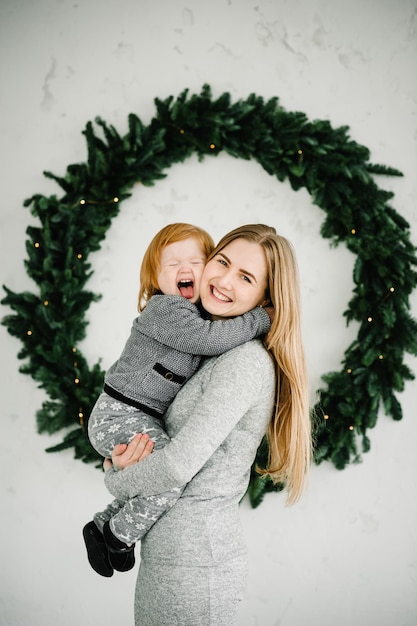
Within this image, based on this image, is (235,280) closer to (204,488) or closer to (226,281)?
(226,281)

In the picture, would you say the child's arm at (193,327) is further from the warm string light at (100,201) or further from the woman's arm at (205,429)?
the warm string light at (100,201)

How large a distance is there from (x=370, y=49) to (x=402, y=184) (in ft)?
2.05

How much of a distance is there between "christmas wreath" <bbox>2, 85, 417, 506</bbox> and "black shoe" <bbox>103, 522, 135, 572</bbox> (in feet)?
2.94

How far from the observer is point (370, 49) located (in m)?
2.66

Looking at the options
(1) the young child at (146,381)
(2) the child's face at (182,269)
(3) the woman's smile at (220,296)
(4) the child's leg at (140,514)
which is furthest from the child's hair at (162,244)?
(4) the child's leg at (140,514)

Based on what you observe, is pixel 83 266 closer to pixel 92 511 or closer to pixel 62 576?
pixel 92 511

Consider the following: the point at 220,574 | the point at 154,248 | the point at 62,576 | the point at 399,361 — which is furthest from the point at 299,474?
the point at 62,576

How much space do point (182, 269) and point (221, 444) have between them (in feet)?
1.83

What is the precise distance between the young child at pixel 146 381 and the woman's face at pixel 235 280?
4 centimetres

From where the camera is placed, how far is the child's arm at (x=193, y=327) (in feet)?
5.08

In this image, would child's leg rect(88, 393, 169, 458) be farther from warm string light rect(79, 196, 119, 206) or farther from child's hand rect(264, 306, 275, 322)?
warm string light rect(79, 196, 119, 206)

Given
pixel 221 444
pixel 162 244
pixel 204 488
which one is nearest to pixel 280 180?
pixel 162 244

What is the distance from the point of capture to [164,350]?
1.67 m

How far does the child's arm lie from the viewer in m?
1.55
